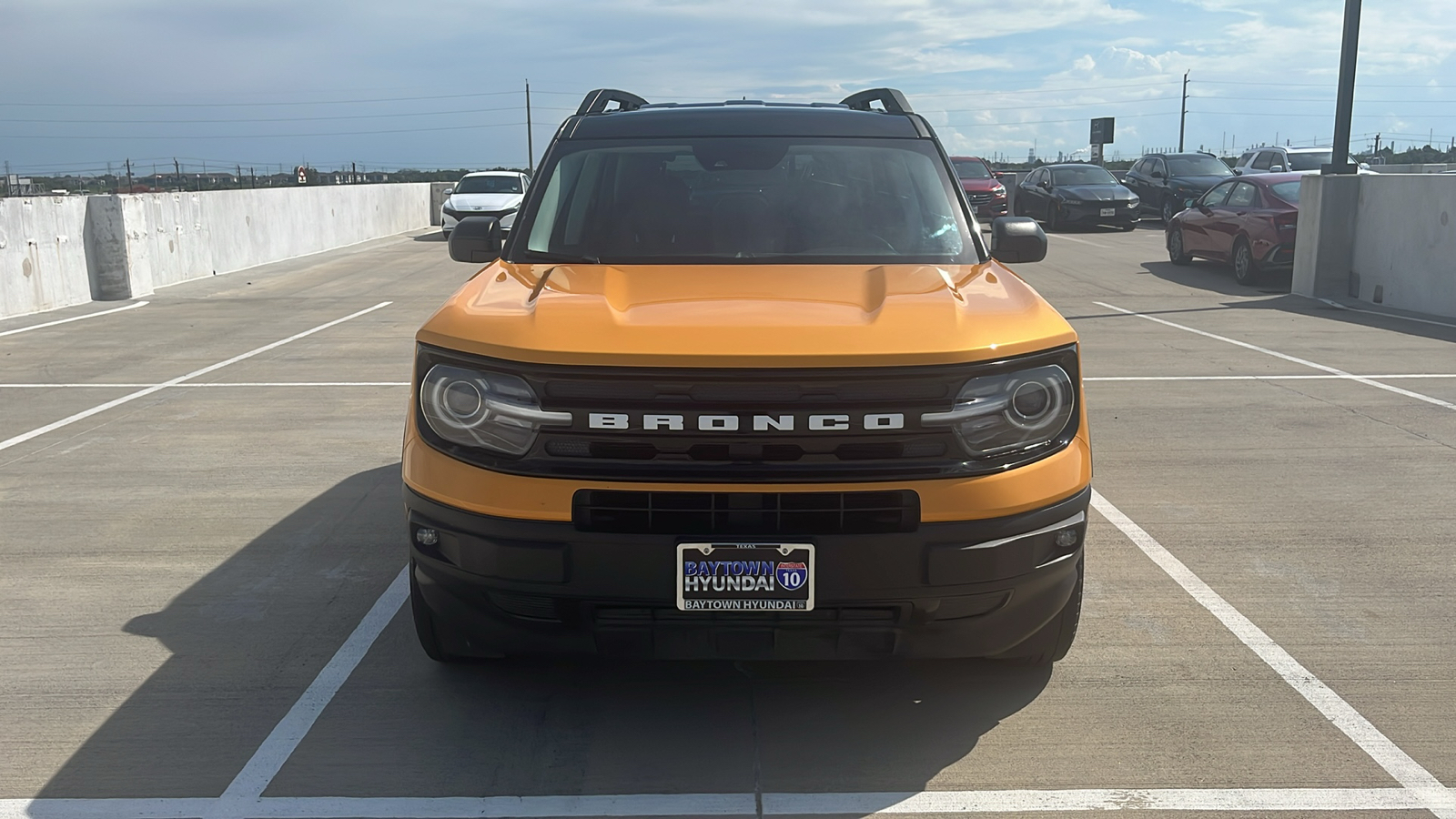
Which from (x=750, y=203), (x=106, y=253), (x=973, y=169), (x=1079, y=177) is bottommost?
(x=106, y=253)

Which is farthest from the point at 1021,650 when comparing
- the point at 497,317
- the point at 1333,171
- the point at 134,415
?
the point at 1333,171

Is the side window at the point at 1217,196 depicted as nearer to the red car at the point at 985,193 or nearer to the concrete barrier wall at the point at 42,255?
the red car at the point at 985,193

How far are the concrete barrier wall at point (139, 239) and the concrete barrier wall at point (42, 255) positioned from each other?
0.04 ft

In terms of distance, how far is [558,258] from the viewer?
13.9 feet

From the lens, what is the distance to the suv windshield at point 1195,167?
28875 mm

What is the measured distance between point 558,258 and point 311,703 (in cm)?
163

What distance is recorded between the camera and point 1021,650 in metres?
3.63

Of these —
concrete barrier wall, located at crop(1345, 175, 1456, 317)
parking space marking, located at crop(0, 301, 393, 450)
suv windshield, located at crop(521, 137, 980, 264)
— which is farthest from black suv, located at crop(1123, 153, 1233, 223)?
suv windshield, located at crop(521, 137, 980, 264)

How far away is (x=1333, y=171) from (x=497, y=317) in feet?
49.2

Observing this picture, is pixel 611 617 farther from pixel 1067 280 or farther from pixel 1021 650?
pixel 1067 280

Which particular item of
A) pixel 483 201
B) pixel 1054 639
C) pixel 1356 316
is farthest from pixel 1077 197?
pixel 1054 639

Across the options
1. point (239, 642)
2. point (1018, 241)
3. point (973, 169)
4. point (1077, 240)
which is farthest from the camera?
point (973, 169)

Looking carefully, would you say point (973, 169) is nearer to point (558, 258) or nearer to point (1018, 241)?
point (1018, 241)

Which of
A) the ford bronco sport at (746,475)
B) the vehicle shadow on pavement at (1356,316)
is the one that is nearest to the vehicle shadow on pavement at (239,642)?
the ford bronco sport at (746,475)
